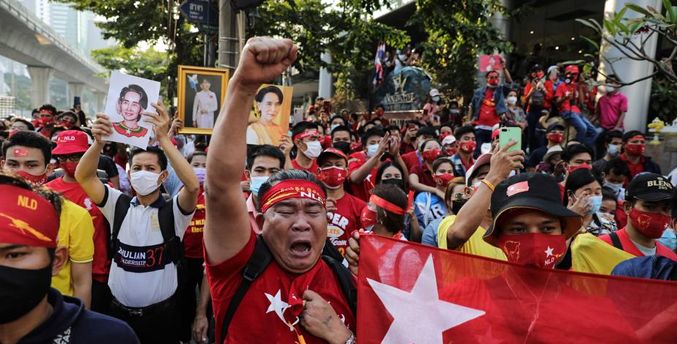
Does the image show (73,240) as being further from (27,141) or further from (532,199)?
(532,199)

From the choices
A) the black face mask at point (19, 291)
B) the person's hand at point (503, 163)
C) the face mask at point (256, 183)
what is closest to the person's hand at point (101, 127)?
the face mask at point (256, 183)

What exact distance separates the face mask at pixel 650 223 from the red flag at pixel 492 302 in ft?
4.81

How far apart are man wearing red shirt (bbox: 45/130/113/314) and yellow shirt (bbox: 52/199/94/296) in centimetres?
53

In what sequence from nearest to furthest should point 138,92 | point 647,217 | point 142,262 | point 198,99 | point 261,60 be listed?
point 261,60, point 647,217, point 142,262, point 138,92, point 198,99

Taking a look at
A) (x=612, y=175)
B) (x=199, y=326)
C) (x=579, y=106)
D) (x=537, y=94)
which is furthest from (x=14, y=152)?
(x=579, y=106)

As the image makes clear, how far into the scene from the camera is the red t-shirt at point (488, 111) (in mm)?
9344

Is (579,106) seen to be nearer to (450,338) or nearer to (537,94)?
(537,94)

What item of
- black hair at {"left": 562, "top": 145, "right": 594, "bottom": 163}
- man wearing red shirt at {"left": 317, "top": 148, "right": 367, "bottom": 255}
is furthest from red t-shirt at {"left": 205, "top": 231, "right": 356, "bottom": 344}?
black hair at {"left": 562, "top": 145, "right": 594, "bottom": 163}

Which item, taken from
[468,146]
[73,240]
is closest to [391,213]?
[73,240]

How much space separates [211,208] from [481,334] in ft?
4.15

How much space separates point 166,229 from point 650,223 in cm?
330

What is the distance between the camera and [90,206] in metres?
3.89

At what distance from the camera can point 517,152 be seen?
8.91 ft

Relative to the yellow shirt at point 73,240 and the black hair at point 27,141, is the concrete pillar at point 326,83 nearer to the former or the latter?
the black hair at point 27,141
